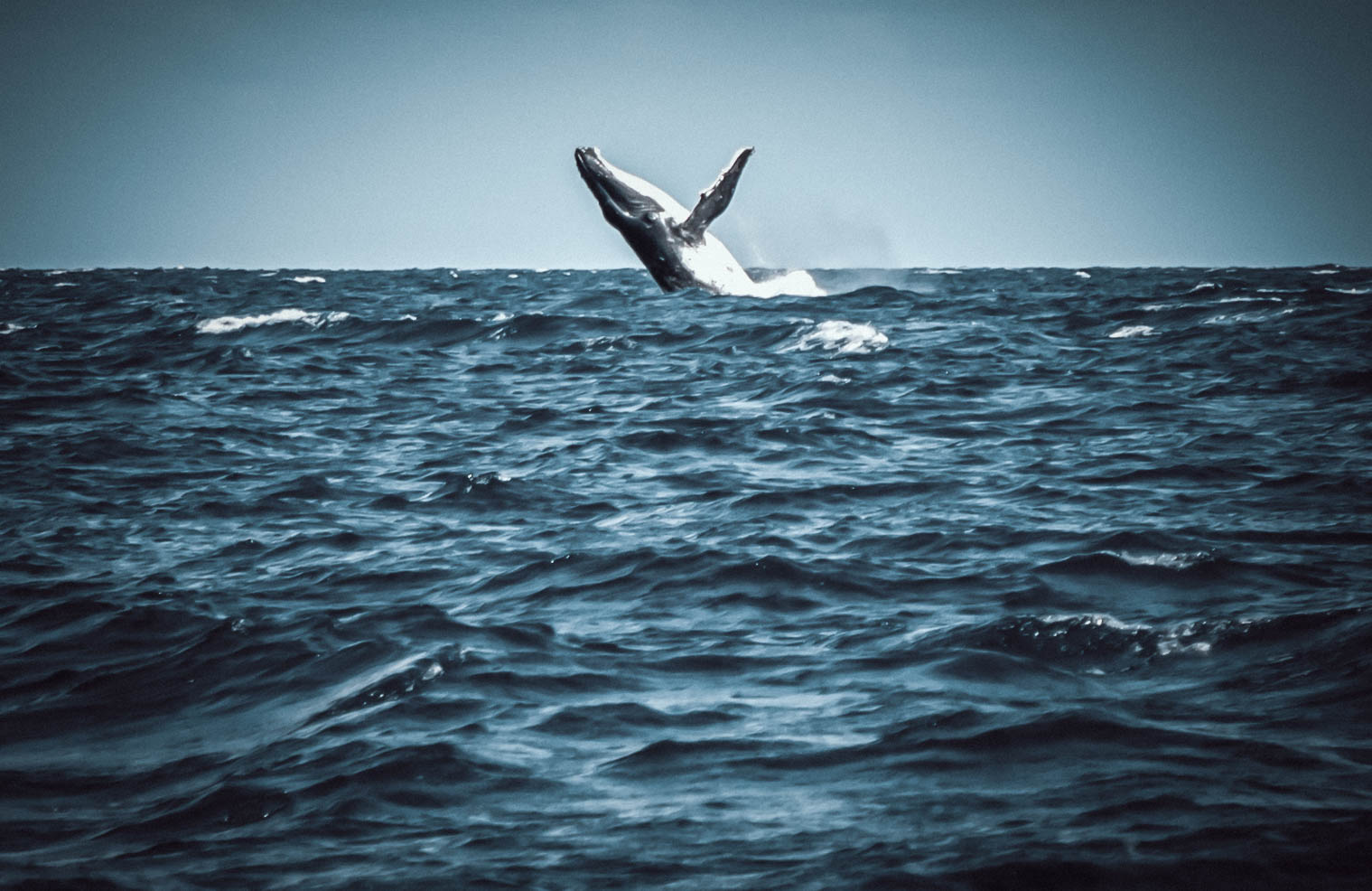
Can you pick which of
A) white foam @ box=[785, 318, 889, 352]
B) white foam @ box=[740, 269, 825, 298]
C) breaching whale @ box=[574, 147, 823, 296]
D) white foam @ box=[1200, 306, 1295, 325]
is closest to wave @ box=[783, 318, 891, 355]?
white foam @ box=[785, 318, 889, 352]

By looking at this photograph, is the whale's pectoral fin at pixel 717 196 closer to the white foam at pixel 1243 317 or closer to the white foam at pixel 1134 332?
the white foam at pixel 1134 332

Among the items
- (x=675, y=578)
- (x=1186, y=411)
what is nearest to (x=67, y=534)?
(x=675, y=578)

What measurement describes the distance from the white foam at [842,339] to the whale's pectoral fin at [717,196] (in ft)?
9.12

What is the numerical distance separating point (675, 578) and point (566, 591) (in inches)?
31.1

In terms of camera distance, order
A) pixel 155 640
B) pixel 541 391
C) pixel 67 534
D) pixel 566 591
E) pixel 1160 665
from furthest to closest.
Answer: pixel 541 391, pixel 67 534, pixel 566 591, pixel 155 640, pixel 1160 665

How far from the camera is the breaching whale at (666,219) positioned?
18.6 m

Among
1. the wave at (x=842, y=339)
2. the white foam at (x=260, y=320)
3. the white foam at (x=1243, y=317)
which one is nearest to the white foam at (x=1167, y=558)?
the wave at (x=842, y=339)

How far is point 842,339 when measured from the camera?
19.5 metres

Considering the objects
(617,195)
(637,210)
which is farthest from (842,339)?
(617,195)

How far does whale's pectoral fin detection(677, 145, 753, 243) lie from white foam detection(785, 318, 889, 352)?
9.12 ft

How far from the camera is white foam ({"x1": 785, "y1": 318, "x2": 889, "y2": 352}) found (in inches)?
736

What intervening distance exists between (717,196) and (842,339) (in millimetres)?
3442

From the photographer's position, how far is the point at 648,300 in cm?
2939

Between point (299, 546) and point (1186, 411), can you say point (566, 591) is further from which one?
point (1186, 411)
